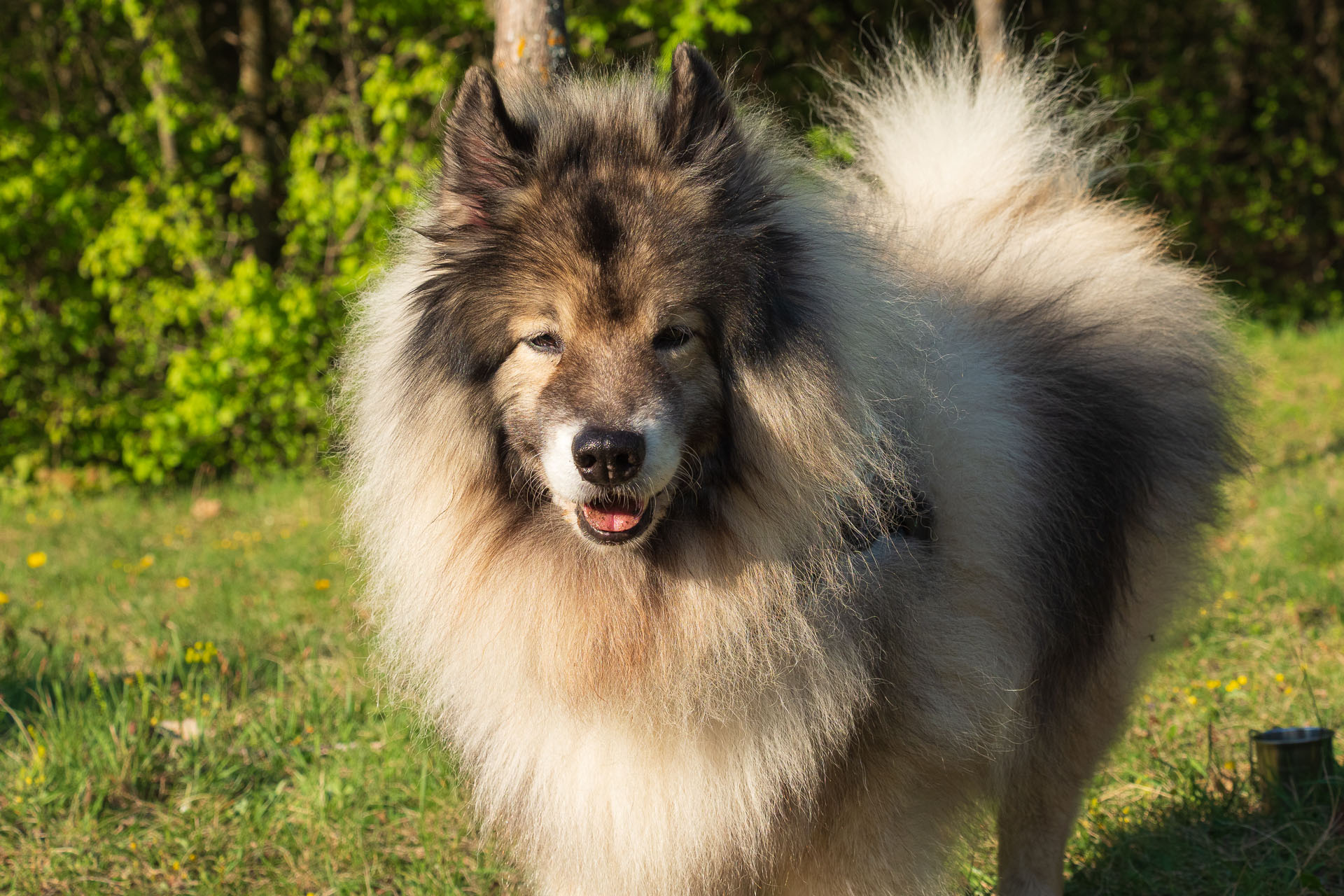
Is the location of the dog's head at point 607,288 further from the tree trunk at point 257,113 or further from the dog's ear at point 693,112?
the tree trunk at point 257,113

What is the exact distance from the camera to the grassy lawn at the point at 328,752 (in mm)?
2906

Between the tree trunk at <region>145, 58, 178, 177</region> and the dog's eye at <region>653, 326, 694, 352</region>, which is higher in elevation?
the dog's eye at <region>653, 326, 694, 352</region>

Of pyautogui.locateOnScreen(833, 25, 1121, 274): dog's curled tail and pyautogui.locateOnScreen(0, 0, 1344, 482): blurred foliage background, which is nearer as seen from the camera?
pyautogui.locateOnScreen(833, 25, 1121, 274): dog's curled tail

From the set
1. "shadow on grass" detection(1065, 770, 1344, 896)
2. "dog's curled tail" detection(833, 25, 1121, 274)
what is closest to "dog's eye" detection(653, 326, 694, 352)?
"dog's curled tail" detection(833, 25, 1121, 274)

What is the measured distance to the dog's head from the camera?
6.89 ft


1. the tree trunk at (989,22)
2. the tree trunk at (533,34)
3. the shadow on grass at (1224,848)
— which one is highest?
the tree trunk at (989,22)

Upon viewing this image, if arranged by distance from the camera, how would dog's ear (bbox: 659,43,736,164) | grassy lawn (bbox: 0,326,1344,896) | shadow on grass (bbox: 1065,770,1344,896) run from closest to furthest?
dog's ear (bbox: 659,43,736,164), shadow on grass (bbox: 1065,770,1344,896), grassy lawn (bbox: 0,326,1344,896)

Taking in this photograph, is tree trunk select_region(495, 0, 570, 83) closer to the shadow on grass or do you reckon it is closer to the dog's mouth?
the dog's mouth

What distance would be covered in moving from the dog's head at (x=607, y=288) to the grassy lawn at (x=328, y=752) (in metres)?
0.59

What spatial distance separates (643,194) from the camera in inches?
86.1

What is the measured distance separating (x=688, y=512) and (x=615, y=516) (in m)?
0.17

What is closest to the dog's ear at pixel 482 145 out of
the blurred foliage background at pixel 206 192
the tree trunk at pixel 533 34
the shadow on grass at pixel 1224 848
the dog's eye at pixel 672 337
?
the dog's eye at pixel 672 337

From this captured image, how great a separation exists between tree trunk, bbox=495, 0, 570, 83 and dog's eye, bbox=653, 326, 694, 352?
5.13 feet

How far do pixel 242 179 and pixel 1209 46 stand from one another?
9.78 m
